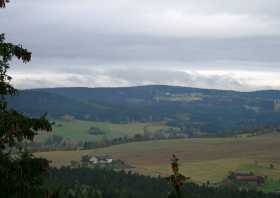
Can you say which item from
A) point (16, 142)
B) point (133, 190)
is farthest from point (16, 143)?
point (133, 190)

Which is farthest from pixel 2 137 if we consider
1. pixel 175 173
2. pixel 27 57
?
pixel 175 173

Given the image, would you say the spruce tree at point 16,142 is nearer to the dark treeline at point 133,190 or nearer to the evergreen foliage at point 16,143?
the evergreen foliage at point 16,143

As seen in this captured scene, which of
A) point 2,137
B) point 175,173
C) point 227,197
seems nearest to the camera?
point 175,173

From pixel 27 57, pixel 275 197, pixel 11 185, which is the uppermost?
pixel 27 57

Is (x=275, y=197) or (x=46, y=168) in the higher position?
(x=46, y=168)

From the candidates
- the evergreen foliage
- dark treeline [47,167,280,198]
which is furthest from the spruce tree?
dark treeline [47,167,280,198]

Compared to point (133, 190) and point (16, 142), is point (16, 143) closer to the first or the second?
point (16, 142)

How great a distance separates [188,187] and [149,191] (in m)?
14.2

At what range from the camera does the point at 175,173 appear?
22703mm

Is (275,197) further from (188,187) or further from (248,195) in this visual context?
(188,187)

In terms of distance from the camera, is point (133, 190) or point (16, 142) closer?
point (16, 142)

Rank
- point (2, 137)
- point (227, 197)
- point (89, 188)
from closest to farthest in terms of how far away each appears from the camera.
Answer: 1. point (2, 137)
2. point (227, 197)
3. point (89, 188)

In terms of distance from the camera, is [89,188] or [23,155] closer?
[23,155]

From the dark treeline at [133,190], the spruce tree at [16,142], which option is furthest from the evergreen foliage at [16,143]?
the dark treeline at [133,190]
